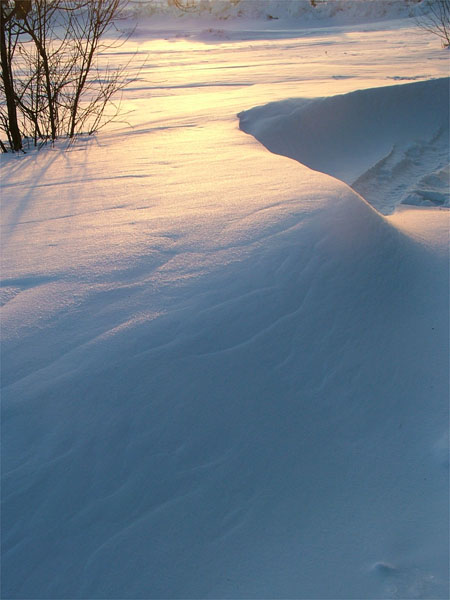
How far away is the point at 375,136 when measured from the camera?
5043 mm

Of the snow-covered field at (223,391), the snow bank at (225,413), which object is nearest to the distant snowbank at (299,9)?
the snow-covered field at (223,391)

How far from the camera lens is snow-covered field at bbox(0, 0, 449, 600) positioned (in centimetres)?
127

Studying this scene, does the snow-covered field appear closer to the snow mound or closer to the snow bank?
the snow bank

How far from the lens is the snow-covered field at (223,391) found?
1.27 m

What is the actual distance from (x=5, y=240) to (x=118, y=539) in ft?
5.12

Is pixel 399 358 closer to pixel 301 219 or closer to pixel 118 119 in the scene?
pixel 301 219

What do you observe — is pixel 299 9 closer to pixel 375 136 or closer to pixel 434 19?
pixel 434 19

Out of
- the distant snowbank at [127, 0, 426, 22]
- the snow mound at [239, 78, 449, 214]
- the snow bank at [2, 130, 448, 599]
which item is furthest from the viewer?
the distant snowbank at [127, 0, 426, 22]

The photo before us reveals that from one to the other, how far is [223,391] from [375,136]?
14.0ft

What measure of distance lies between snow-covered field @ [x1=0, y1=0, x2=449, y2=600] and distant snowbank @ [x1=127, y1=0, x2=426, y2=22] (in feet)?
52.8

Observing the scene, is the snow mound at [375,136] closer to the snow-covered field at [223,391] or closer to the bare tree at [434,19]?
the snow-covered field at [223,391]

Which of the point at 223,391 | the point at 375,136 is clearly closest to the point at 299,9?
the point at 375,136

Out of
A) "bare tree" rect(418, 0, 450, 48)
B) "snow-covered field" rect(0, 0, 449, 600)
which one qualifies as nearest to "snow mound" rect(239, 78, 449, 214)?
"snow-covered field" rect(0, 0, 449, 600)

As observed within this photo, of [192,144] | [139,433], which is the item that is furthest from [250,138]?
[139,433]
